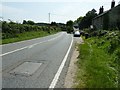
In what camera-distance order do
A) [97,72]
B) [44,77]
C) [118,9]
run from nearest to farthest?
[44,77], [97,72], [118,9]

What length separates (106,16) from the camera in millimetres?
54031

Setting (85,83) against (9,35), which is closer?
(85,83)

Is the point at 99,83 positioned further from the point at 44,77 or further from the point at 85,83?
the point at 44,77

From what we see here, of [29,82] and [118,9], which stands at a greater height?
[118,9]

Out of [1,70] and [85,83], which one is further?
[1,70]

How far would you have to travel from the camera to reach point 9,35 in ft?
107

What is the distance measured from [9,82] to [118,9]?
3786cm

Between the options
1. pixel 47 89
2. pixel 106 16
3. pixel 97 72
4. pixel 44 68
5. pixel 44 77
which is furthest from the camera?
pixel 106 16

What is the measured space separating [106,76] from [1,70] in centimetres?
404

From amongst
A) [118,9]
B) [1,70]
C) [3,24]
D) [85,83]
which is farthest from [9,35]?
[85,83]

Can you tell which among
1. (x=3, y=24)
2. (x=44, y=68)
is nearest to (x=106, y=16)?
(x=3, y=24)

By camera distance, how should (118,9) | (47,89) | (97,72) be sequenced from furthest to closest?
(118,9) → (97,72) → (47,89)

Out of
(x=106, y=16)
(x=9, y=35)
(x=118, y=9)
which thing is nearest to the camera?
(x=9, y=35)

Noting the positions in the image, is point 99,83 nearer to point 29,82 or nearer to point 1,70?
point 29,82
